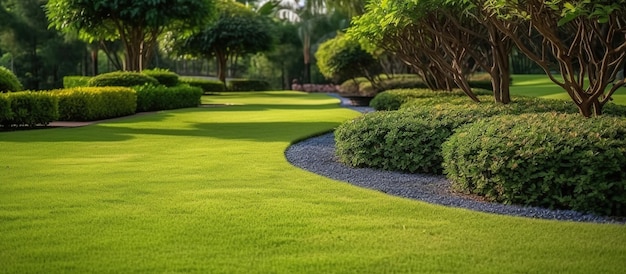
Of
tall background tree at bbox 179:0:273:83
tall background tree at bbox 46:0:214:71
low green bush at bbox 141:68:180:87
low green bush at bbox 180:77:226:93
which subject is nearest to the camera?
tall background tree at bbox 46:0:214:71

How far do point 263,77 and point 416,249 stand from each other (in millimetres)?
70123

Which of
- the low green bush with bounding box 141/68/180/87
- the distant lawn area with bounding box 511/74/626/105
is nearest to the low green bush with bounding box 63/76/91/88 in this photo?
the low green bush with bounding box 141/68/180/87

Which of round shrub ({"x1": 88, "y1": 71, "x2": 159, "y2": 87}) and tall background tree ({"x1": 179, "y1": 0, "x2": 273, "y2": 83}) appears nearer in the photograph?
round shrub ({"x1": 88, "y1": 71, "x2": 159, "y2": 87})

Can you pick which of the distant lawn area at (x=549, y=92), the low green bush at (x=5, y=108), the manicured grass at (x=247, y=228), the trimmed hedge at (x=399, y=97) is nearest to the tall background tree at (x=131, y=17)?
the trimmed hedge at (x=399, y=97)

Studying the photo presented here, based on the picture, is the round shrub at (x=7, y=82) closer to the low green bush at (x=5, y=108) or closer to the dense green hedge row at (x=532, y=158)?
the low green bush at (x=5, y=108)

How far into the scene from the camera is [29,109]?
15.4 metres

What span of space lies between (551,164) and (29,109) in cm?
1228

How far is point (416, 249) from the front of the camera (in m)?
5.13

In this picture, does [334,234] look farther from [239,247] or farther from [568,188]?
[568,188]

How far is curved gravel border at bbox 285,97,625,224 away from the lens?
656cm

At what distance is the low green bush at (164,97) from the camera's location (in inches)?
880

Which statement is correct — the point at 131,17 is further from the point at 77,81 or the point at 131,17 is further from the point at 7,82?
the point at 7,82

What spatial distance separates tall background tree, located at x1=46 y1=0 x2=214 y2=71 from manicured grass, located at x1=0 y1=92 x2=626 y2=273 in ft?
57.1

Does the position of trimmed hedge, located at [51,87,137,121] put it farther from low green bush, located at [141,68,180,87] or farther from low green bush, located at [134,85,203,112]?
low green bush, located at [141,68,180,87]
